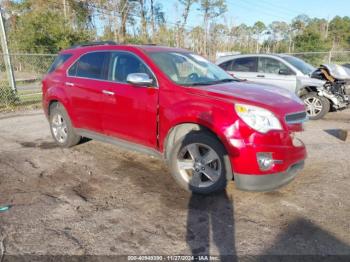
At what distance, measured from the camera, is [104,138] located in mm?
4926

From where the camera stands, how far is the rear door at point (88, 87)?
477cm

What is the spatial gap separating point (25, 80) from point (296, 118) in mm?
14829

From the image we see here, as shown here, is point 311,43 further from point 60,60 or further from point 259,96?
point 259,96

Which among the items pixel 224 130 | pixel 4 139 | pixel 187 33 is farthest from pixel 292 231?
pixel 187 33

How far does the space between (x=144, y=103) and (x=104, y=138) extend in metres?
1.17

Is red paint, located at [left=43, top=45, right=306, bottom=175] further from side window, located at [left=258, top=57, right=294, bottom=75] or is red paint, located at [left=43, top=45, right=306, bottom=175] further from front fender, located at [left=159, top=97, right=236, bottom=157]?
side window, located at [left=258, top=57, right=294, bottom=75]

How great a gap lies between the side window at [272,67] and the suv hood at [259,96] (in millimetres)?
4962

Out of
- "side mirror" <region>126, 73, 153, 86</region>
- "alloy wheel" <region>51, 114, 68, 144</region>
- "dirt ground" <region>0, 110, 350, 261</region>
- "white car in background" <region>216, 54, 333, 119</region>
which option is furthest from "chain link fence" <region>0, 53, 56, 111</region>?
"side mirror" <region>126, 73, 153, 86</region>

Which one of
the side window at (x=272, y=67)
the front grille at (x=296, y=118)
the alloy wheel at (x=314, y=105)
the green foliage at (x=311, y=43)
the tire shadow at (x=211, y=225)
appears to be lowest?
the tire shadow at (x=211, y=225)

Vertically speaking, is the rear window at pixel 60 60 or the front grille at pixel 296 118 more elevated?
the rear window at pixel 60 60

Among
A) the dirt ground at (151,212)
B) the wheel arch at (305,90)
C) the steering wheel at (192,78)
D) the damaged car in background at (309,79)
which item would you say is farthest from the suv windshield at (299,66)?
the steering wheel at (192,78)

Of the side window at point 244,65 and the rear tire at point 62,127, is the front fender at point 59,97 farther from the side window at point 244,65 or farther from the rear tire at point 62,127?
the side window at point 244,65

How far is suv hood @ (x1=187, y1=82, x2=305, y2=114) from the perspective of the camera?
3484 millimetres

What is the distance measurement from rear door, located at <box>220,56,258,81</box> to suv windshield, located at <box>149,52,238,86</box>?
14.5ft
